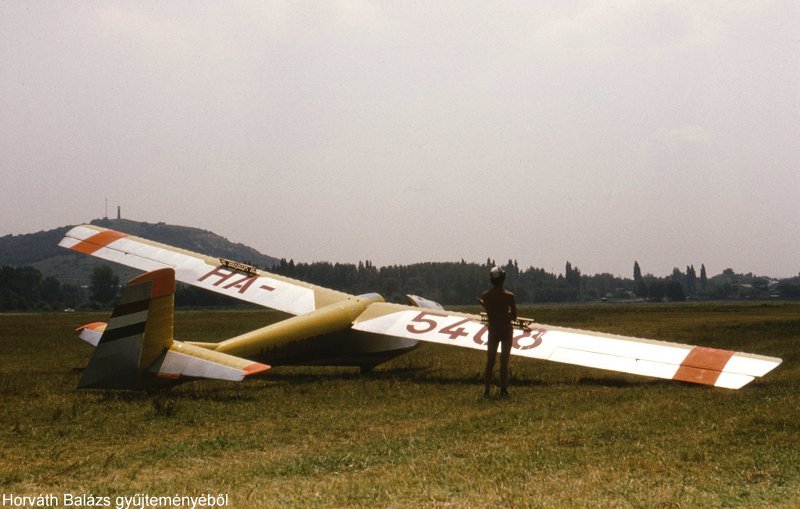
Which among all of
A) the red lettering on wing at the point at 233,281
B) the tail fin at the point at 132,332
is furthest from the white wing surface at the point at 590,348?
the tail fin at the point at 132,332

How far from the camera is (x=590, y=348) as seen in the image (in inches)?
438

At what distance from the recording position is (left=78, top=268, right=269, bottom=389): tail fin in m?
8.59

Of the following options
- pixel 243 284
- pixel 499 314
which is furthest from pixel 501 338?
pixel 243 284

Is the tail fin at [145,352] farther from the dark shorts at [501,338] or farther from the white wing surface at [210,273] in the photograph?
the white wing surface at [210,273]

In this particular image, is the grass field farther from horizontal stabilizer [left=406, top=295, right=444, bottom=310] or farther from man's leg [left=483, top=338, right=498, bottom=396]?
horizontal stabilizer [left=406, top=295, right=444, bottom=310]

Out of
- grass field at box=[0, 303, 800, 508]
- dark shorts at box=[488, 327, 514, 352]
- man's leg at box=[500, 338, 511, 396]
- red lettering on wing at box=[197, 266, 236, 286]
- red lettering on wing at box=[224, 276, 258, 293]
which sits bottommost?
grass field at box=[0, 303, 800, 508]

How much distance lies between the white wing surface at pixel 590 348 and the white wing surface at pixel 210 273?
7.34 feet

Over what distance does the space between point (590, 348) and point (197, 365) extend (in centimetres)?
650

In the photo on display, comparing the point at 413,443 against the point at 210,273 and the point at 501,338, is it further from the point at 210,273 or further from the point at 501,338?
the point at 210,273

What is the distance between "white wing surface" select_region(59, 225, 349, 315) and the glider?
26mm

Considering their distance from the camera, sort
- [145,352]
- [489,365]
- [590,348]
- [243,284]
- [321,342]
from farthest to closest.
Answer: [243,284] < [321,342] < [590,348] < [489,365] < [145,352]

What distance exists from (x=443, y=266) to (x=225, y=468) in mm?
178353

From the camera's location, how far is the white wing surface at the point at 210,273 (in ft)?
50.5

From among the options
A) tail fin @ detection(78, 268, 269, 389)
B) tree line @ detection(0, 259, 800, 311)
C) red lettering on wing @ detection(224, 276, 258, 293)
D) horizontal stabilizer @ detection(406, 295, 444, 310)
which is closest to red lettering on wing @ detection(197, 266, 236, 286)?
red lettering on wing @ detection(224, 276, 258, 293)
